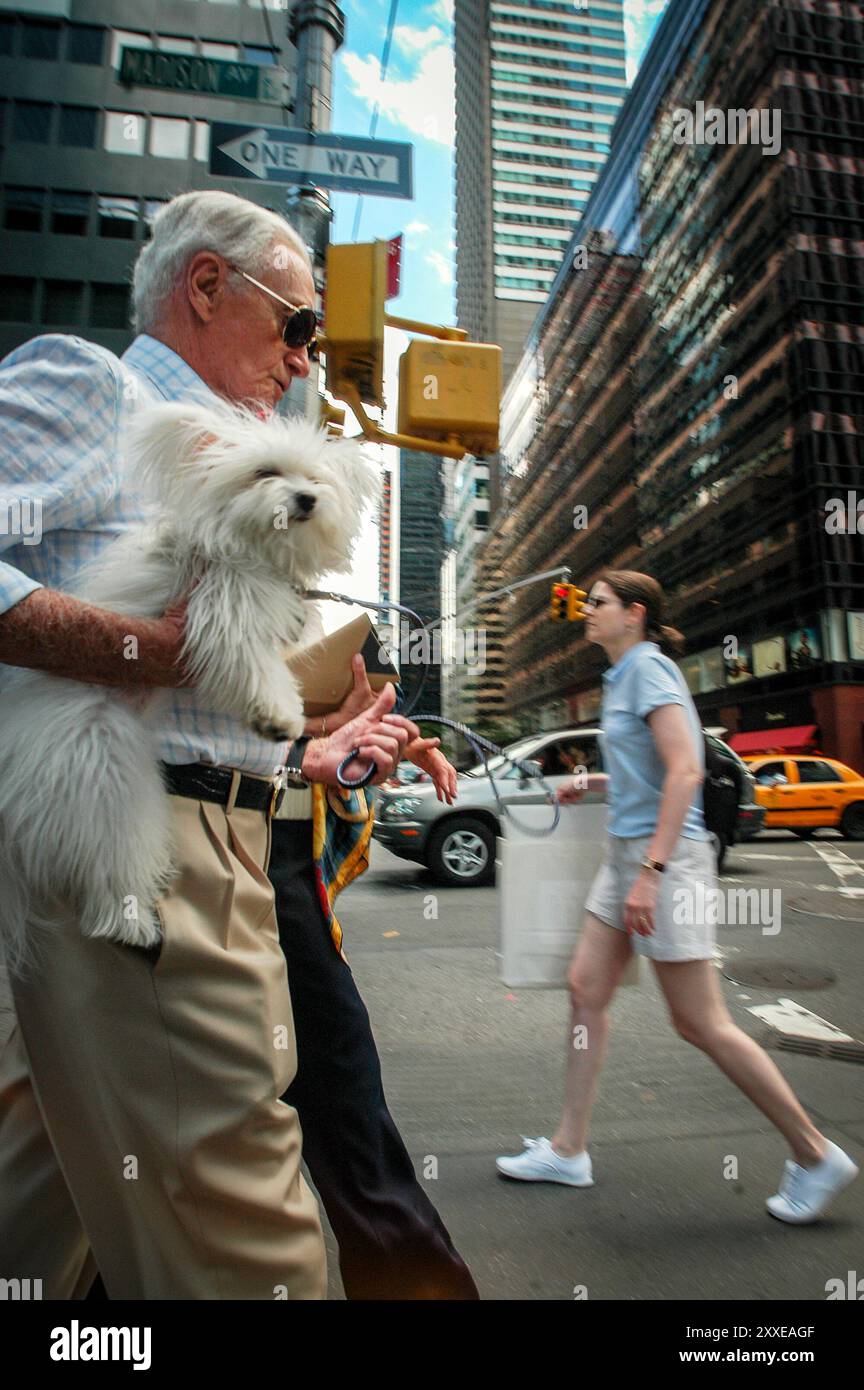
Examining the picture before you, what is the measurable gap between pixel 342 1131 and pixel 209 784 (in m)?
0.93

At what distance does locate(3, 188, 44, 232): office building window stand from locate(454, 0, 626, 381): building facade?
7670cm

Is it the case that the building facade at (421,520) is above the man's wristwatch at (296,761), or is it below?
above

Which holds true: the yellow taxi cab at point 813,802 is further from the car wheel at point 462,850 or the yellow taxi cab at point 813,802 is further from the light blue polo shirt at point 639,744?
the light blue polo shirt at point 639,744

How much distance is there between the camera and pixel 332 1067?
5.60 ft

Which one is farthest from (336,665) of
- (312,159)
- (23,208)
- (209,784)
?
(23,208)

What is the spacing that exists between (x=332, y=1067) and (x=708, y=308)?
175ft

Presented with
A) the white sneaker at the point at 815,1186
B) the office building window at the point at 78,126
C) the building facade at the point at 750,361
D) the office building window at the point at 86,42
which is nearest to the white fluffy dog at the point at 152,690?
the white sneaker at the point at 815,1186

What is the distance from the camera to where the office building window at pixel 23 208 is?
29.2 m

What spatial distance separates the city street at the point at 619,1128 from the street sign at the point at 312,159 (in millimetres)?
5110

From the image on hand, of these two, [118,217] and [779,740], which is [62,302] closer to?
[118,217]

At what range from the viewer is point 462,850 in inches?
367

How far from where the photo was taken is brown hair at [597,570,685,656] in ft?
9.53

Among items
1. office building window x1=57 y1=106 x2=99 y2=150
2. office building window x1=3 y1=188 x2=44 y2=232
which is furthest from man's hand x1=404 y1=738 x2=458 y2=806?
office building window x1=57 y1=106 x2=99 y2=150

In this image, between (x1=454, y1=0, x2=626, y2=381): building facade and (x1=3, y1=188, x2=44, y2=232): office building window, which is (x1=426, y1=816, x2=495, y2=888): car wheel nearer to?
(x1=3, y1=188, x2=44, y2=232): office building window
